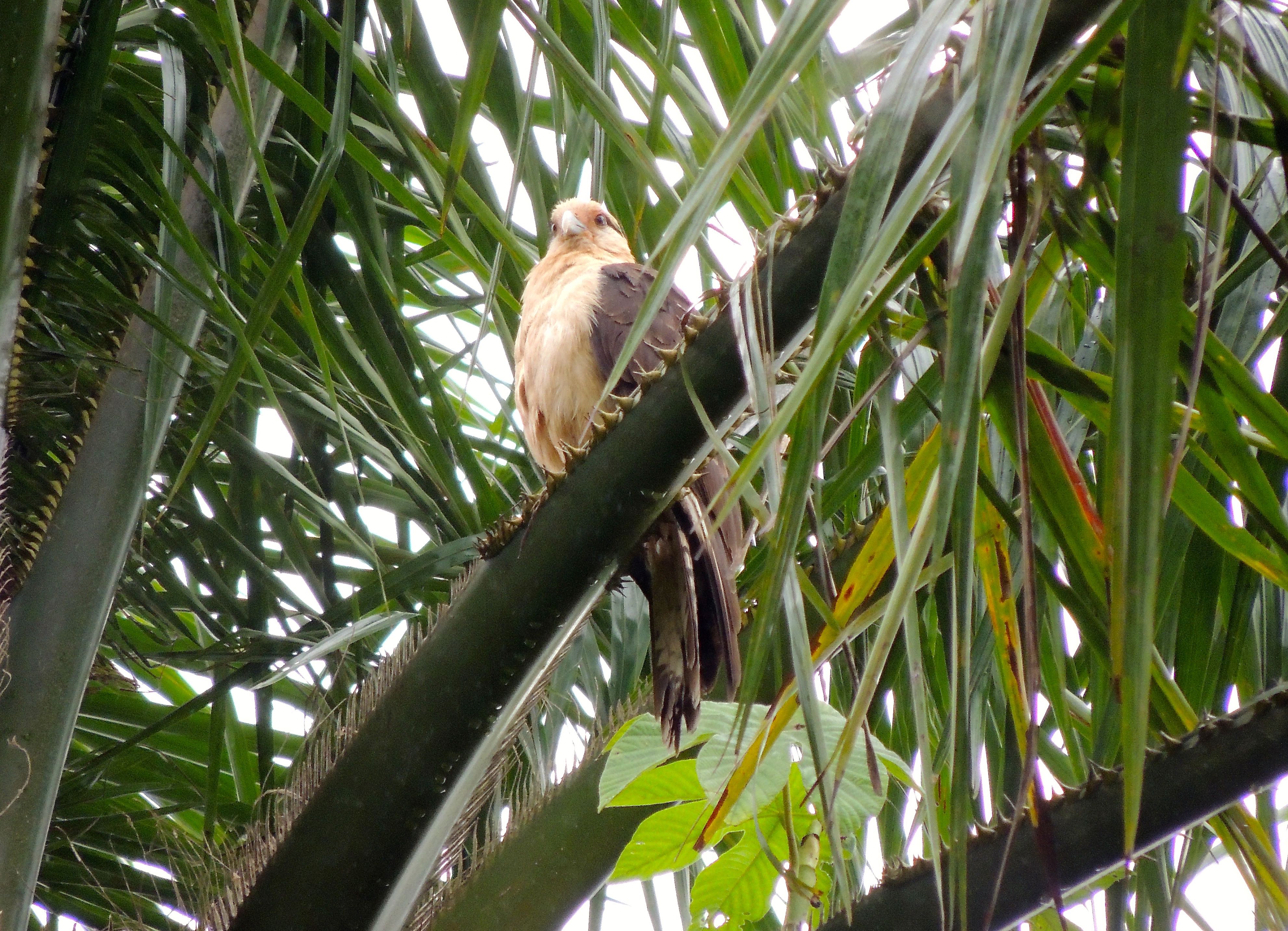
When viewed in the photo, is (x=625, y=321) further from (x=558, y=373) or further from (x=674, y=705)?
(x=674, y=705)

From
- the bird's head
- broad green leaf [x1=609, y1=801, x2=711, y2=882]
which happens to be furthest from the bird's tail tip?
the bird's head

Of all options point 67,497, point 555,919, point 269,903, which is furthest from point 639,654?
point 67,497

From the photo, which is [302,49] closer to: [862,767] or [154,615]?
[154,615]

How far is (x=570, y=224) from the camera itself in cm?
383

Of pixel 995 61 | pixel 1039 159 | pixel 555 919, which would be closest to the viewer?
pixel 995 61

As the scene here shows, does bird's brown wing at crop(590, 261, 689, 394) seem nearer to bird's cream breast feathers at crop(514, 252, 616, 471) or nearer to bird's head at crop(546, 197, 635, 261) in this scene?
bird's cream breast feathers at crop(514, 252, 616, 471)

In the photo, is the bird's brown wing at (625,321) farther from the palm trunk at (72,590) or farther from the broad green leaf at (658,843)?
the broad green leaf at (658,843)

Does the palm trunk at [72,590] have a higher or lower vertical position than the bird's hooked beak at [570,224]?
lower

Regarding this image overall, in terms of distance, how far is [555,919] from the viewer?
1649 millimetres

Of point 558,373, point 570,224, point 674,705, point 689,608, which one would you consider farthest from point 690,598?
point 570,224

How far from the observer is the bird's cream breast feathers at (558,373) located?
3.09 m

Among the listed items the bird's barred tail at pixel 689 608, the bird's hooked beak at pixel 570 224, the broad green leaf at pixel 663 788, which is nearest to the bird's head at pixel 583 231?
the bird's hooked beak at pixel 570 224

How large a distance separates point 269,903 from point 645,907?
0.70 metres

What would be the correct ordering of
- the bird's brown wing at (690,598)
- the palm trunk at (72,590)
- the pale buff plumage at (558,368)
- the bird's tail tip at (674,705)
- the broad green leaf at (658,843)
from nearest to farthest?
the broad green leaf at (658,843), the palm trunk at (72,590), the bird's tail tip at (674,705), the bird's brown wing at (690,598), the pale buff plumage at (558,368)
